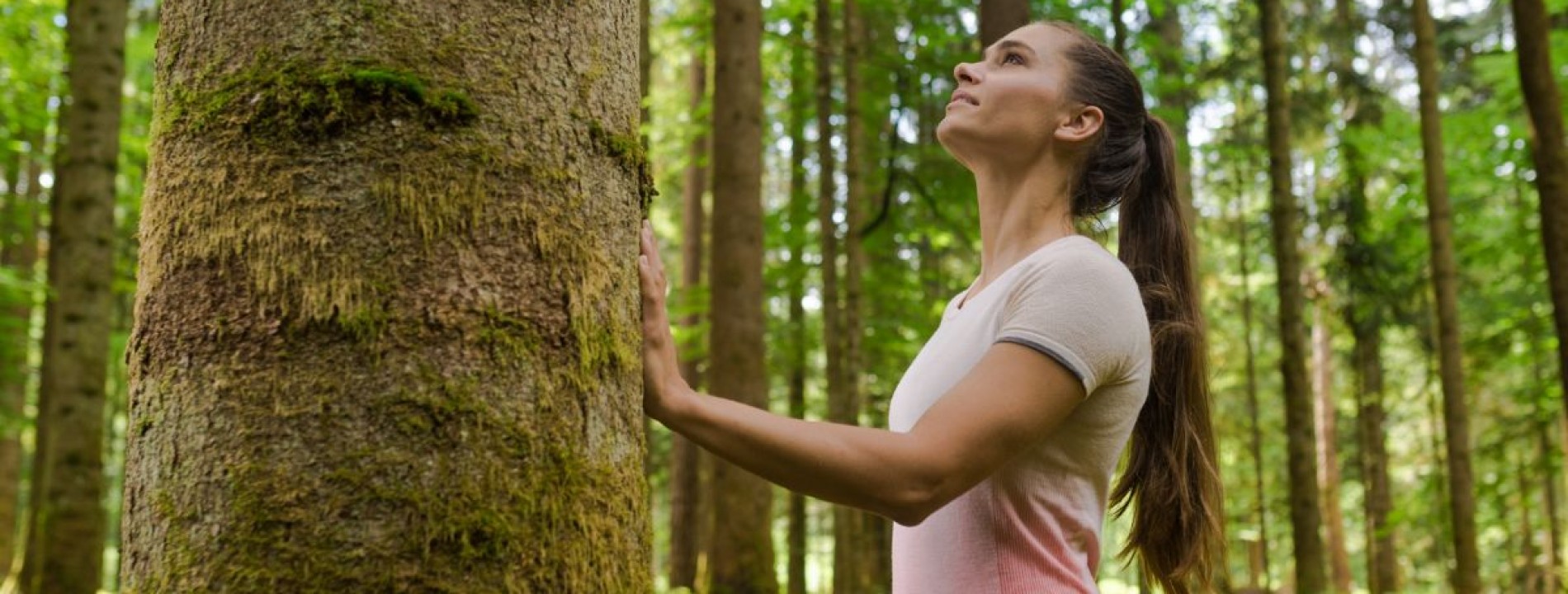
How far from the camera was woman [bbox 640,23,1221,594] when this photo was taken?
151 centimetres

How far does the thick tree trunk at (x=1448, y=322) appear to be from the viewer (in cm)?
979

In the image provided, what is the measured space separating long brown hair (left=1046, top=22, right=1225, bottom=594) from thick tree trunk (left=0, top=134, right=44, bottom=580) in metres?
14.1

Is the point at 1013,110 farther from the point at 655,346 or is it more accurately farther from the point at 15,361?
the point at 15,361

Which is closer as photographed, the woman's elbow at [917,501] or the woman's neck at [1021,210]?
the woman's elbow at [917,501]

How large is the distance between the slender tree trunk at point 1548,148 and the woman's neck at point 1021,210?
741 centimetres

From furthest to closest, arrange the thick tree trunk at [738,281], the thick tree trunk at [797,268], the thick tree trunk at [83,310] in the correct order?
the thick tree trunk at [797,268] → the thick tree trunk at [738,281] → the thick tree trunk at [83,310]

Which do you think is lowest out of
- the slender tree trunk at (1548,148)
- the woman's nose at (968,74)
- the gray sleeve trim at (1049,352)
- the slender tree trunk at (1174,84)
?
the gray sleeve trim at (1049,352)

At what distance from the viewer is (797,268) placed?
11.8 m

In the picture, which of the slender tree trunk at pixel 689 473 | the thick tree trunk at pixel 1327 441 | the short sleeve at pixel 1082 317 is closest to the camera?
the short sleeve at pixel 1082 317

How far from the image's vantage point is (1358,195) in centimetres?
1742

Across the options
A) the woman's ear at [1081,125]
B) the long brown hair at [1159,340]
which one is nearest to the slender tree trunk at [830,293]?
the long brown hair at [1159,340]

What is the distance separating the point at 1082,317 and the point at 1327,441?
2389 centimetres

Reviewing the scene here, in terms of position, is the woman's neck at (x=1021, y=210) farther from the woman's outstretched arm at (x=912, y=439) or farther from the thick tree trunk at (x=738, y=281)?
the thick tree trunk at (x=738, y=281)

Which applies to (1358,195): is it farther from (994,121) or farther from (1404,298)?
(994,121)
